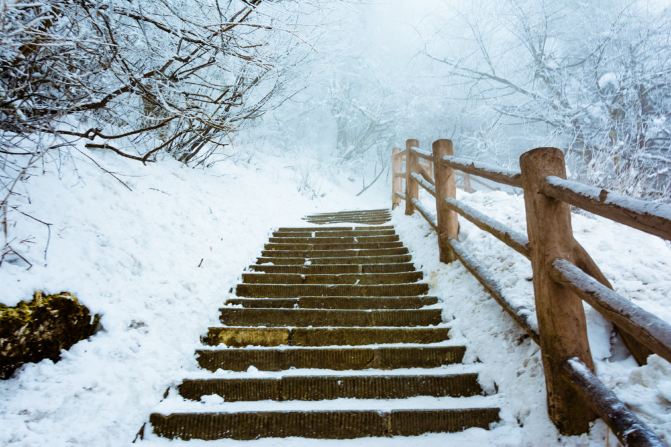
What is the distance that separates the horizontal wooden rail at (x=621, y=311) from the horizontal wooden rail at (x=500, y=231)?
0.37m

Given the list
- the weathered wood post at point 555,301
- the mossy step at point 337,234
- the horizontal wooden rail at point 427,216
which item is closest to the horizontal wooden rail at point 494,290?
the weathered wood post at point 555,301

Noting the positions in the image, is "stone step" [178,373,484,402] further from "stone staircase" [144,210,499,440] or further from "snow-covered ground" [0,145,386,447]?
"snow-covered ground" [0,145,386,447]

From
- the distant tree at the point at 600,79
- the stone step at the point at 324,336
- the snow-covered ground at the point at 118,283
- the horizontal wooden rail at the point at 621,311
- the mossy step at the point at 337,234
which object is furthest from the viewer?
the distant tree at the point at 600,79

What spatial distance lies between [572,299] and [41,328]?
286 cm

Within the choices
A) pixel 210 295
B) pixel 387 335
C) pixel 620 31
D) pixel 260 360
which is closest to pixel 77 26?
pixel 210 295

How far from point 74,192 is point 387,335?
2.92 meters

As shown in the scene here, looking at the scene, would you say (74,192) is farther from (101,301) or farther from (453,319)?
(453,319)

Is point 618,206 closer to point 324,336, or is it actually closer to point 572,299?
point 572,299

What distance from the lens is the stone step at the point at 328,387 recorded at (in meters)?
2.64

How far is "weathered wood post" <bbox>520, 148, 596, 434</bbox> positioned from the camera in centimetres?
189

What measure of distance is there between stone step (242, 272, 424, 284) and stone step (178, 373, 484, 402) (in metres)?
1.71

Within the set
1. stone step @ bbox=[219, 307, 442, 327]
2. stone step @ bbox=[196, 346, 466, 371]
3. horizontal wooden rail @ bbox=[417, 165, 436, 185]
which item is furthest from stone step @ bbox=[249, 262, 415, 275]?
stone step @ bbox=[196, 346, 466, 371]

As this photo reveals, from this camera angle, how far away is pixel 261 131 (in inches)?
668

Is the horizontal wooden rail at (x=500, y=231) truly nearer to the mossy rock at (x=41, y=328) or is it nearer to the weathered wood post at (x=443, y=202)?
the weathered wood post at (x=443, y=202)
